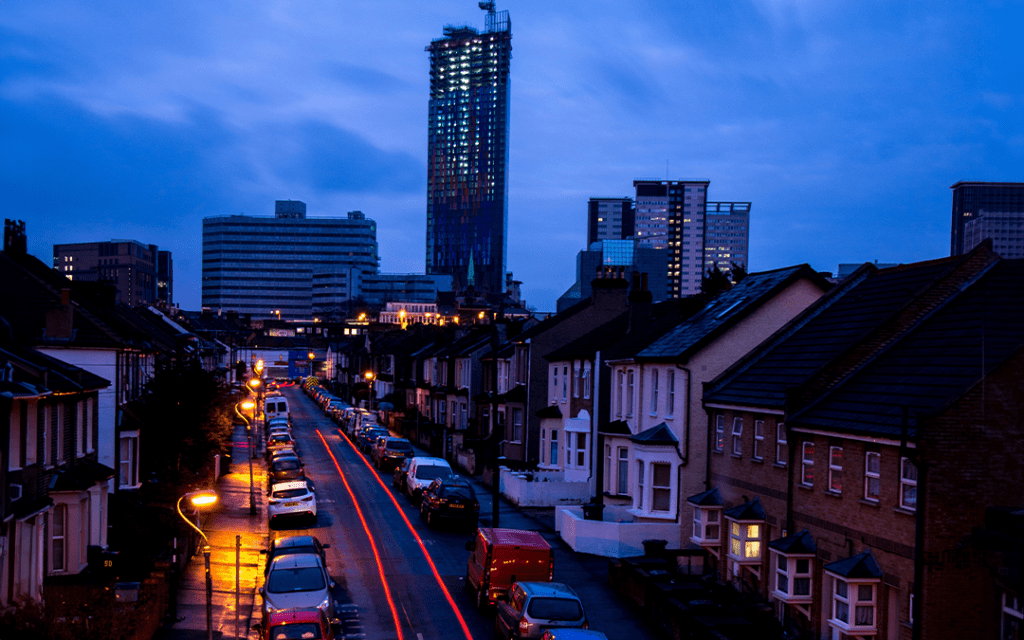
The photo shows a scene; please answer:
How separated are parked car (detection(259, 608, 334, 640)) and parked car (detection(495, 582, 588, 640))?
13.8ft

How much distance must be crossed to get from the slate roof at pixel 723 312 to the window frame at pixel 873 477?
36.9 ft

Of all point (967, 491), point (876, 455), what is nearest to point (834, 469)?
point (876, 455)

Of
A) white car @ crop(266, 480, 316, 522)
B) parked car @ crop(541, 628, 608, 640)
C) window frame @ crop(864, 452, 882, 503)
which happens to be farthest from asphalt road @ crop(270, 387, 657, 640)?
window frame @ crop(864, 452, 882, 503)

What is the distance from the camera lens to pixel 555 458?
4841cm

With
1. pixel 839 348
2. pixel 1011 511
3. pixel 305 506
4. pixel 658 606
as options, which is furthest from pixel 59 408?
pixel 1011 511

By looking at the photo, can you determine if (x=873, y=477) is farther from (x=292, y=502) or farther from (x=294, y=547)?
(x=292, y=502)

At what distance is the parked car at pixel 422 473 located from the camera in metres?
43.2

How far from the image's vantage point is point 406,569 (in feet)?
100

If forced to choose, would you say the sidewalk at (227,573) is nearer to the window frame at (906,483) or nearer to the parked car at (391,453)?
the parked car at (391,453)

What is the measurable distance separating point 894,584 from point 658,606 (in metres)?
6.72

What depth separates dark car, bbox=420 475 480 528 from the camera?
122ft

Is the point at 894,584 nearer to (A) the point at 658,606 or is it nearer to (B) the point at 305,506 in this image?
(A) the point at 658,606

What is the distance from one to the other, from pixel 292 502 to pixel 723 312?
18259mm

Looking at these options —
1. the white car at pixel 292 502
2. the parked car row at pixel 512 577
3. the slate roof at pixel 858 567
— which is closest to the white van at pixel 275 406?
the white car at pixel 292 502
